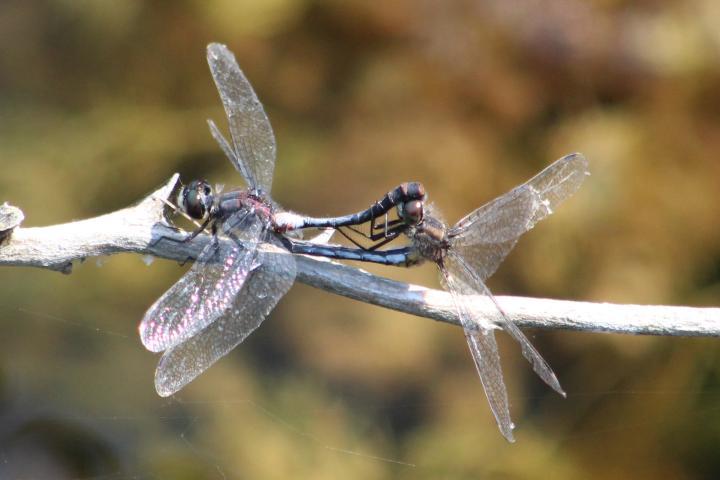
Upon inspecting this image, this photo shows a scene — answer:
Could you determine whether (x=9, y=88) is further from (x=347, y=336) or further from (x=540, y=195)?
(x=540, y=195)

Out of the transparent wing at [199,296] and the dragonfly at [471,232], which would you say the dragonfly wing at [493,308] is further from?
the transparent wing at [199,296]

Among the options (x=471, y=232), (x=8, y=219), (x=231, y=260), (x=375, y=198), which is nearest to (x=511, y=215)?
(x=471, y=232)

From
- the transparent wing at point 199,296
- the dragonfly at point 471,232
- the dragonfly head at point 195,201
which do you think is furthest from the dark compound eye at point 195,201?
the dragonfly at point 471,232

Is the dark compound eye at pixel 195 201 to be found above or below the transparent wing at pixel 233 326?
above

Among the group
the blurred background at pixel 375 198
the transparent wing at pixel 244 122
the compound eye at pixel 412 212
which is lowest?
the blurred background at pixel 375 198

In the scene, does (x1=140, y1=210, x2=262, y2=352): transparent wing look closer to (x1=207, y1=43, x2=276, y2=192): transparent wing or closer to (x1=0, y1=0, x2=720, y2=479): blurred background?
(x1=207, y1=43, x2=276, y2=192): transparent wing

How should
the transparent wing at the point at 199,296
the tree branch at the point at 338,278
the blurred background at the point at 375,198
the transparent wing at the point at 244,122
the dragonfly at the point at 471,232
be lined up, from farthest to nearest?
the blurred background at the point at 375,198
the transparent wing at the point at 244,122
the dragonfly at the point at 471,232
the transparent wing at the point at 199,296
the tree branch at the point at 338,278
